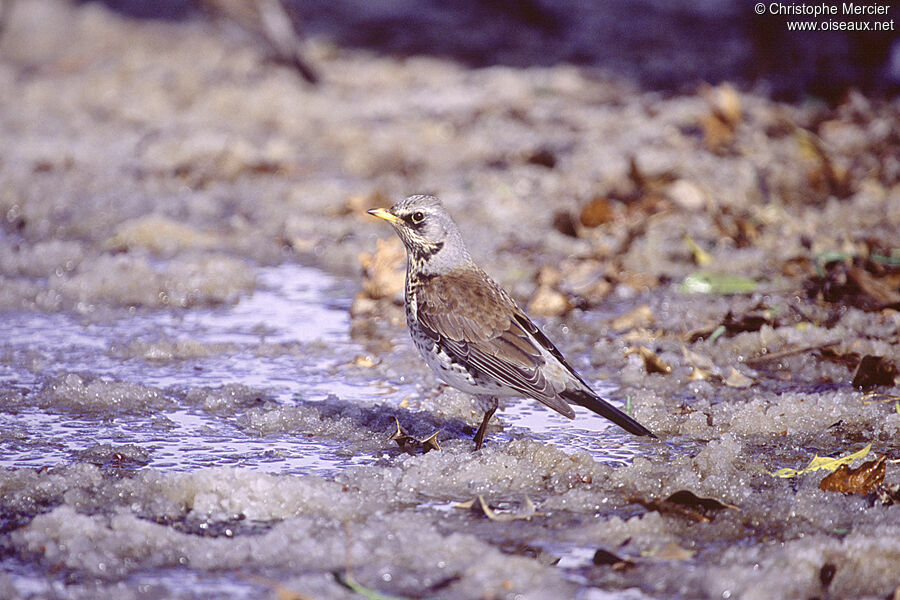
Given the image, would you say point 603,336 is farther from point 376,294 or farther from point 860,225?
point 860,225

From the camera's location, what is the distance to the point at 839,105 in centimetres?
1043

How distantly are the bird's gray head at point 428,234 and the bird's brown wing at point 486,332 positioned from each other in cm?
12

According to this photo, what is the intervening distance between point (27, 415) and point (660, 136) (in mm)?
6603

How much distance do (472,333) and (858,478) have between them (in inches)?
62.1

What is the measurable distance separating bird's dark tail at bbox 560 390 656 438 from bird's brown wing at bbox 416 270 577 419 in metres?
0.07

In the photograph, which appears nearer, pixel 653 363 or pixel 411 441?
pixel 411 441

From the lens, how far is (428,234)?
487 centimetres

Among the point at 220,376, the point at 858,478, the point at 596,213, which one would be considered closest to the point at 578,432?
the point at 858,478

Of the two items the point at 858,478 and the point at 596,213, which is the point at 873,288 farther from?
the point at 858,478

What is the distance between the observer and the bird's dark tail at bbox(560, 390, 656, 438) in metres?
4.04

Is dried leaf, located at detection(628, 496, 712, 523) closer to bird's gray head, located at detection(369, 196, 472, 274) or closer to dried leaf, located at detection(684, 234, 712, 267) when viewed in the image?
bird's gray head, located at detection(369, 196, 472, 274)

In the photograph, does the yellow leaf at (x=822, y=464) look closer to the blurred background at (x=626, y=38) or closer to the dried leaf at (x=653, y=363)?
the dried leaf at (x=653, y=363)

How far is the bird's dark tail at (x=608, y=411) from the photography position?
4.04 metres

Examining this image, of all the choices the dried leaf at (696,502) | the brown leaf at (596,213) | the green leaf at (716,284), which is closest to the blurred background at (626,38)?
the brown leaf at (596,213)
